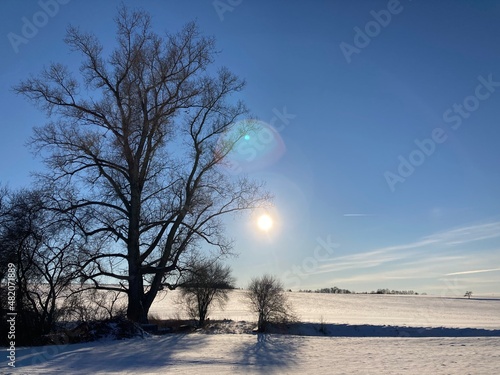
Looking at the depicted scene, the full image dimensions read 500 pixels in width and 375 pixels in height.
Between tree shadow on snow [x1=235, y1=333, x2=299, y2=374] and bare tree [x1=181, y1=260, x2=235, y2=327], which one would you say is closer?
tree shadow on snow [x1=235, y1=333, x2=299, y2=374]

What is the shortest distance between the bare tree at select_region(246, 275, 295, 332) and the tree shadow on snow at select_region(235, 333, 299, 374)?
17.4 feet

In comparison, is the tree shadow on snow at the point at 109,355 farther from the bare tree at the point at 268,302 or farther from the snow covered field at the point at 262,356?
the bare tree at the point at 268,302

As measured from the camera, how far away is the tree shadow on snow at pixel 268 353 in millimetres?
14609

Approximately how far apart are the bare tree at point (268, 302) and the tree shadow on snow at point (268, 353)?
5317 millimetres

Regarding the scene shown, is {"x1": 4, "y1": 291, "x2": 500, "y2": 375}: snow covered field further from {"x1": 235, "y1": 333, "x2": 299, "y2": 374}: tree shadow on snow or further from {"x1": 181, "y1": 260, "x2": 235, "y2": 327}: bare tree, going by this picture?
{"x1": 181, "y1": 260, "x2": 235, "y2": 327}: bare tree

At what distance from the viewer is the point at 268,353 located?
17.7m

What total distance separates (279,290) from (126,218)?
435 inches

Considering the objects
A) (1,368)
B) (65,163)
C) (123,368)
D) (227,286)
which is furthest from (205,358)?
(227,286)

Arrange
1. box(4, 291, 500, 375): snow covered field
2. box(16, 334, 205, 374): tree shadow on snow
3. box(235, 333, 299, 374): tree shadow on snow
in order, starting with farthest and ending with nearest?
box(235, 333, 299, 374): tree shadow on snow → box(4, 291, 500, 375): snow covered field → box(16, 334, 205, 374): tree shadow on snow

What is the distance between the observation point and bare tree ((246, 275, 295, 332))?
2850cm

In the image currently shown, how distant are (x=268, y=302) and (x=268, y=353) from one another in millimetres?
11181

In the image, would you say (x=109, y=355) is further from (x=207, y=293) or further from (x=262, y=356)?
(x=207, y=293)

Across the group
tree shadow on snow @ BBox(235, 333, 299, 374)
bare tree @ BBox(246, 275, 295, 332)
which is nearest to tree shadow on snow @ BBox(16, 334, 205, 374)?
tree shadow on snow @ BBox(235, 333, 299, 374)

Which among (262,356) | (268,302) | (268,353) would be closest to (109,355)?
(262,356)
